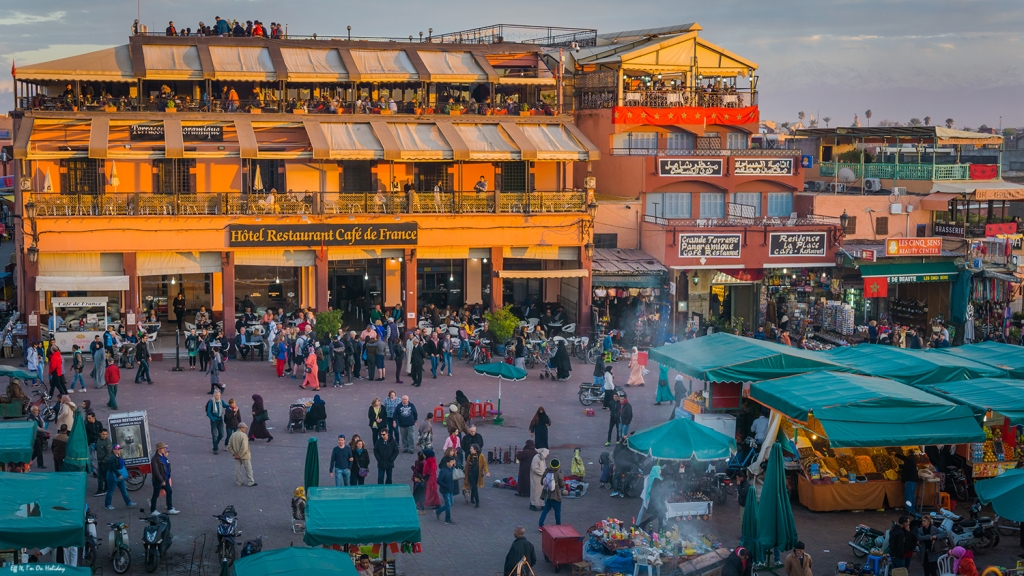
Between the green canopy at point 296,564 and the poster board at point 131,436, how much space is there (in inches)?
334

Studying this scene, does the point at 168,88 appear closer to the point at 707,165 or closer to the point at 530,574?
the point at 707,165

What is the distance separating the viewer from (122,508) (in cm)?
2125

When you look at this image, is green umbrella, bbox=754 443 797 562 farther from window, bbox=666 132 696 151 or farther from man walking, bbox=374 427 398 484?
window, bbox=666 132 696 151

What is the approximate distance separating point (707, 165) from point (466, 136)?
29.2 ft

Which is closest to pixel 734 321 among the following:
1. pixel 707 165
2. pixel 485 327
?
pixel 707 165

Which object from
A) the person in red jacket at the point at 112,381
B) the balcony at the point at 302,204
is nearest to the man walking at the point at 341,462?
the person in red jacket at the point at 112,381

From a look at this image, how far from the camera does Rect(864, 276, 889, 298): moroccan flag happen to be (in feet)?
135

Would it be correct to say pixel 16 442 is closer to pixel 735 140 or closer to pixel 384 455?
pixel 384 455

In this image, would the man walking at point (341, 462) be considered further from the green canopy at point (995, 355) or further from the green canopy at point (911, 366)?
the green canopy at point (995, 355)

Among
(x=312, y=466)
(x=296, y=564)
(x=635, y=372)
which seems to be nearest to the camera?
(x=296, y=564)

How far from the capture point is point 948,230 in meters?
43.6

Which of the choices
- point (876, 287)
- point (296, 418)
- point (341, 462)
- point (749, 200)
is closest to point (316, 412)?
point (296, 418)

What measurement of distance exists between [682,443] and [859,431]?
3.20m

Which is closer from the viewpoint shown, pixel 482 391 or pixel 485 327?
pixel 482 391
